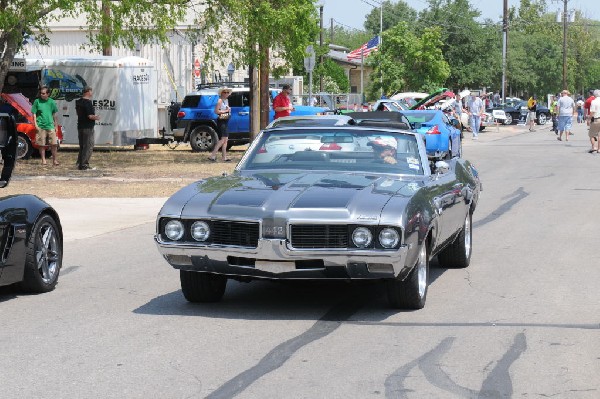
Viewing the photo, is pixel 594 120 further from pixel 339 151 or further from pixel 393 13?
pixel 393 13

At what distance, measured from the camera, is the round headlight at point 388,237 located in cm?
813

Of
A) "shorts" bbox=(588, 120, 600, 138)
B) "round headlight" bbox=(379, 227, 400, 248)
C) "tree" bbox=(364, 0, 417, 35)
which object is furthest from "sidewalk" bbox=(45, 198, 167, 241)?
"tree" bbox=(364, 0, 417, 35)

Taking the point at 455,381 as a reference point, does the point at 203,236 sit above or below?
above

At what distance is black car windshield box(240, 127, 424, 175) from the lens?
971 cm

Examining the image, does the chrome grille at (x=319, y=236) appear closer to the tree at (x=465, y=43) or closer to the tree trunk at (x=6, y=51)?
the tree trunk at (x=6, y=51)

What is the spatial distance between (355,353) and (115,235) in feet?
24.8

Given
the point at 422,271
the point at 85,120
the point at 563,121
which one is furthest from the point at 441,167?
the point at 563,121

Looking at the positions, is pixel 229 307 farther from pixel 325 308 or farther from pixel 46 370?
pixel 46 370

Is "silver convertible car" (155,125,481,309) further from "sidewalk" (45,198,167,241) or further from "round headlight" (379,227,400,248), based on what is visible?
"sidewalk" (45,198,167,241)

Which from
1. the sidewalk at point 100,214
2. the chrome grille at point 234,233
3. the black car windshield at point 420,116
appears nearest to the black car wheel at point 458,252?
the chrome grille at point 234,233

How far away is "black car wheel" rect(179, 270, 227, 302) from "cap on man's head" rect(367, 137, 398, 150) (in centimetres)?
185

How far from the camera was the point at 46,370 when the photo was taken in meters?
6.87

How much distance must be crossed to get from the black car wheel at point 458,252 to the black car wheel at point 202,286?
2705 mm

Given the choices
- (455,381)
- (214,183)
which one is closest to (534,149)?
(214,183)
